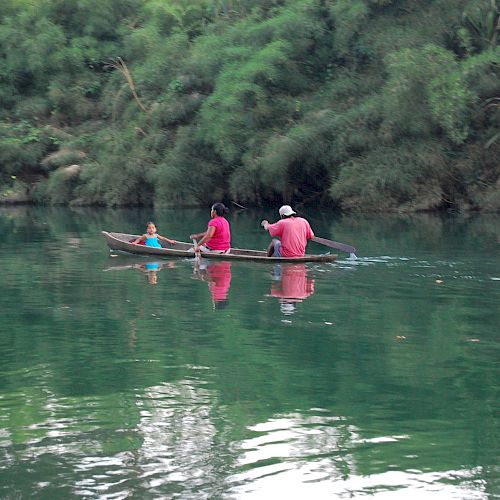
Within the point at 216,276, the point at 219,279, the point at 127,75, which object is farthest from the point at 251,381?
the point at 127,75

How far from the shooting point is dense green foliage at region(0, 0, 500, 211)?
3509 cm

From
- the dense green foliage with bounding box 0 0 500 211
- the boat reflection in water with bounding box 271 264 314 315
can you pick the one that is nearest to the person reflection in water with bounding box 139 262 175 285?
the boat reflection in water with bounding box 271 264 314 315

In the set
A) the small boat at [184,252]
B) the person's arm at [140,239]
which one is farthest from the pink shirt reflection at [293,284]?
the person's arm at [140,239]

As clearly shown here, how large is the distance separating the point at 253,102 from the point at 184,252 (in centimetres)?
1871

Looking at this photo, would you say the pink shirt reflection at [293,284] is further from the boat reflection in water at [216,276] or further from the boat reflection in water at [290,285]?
the boat reflection in water at [216,276]

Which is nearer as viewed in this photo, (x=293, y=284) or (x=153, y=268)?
(x=293, y=284)

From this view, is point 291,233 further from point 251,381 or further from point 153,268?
point 251,381

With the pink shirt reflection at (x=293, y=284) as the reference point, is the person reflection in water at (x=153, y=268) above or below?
above

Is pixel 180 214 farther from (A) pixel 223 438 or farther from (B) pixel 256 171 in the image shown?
(A) pixel 223 438

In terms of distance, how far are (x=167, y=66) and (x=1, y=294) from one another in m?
28.7

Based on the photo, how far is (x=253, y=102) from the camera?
39.1 m

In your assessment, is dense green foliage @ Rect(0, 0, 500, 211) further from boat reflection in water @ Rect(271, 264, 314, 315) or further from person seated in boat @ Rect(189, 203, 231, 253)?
boat reflection in water @ Rect(271, 264, 314, 315)

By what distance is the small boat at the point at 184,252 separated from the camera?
64.9 ft

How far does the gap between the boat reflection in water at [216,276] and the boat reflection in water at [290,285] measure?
2.58ft
